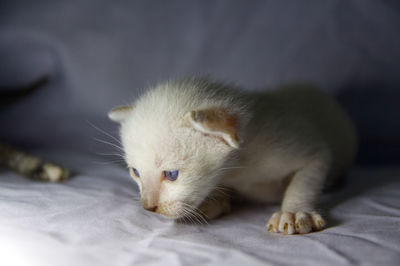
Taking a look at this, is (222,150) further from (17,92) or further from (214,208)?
(17,92)

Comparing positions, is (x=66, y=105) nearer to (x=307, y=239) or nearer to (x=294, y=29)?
(x=294, y=29)

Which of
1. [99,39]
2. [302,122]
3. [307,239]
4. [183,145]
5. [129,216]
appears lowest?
[307,239]

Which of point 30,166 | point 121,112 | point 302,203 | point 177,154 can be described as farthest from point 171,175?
point 30,166

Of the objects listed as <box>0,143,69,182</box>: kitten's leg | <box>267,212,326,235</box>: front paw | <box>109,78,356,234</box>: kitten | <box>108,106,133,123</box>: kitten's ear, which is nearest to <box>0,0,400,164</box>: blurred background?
<box>0,143,69,182</box>: kitten's leg

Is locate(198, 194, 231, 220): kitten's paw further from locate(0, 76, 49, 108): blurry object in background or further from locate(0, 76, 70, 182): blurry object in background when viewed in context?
locate(0, 76, 49, 108): blurry object in background

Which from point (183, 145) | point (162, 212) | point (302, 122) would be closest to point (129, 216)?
point (162, 212)

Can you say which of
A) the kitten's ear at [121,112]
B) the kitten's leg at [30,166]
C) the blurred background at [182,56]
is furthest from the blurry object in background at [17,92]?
the kitten's ear at [121,112]

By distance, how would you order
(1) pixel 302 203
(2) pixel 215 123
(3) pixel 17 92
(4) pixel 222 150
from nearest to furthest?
(2) pixel 215 123
(4) pixel 222 150
(1) pixel 302 203
(3) pixel 17 92
